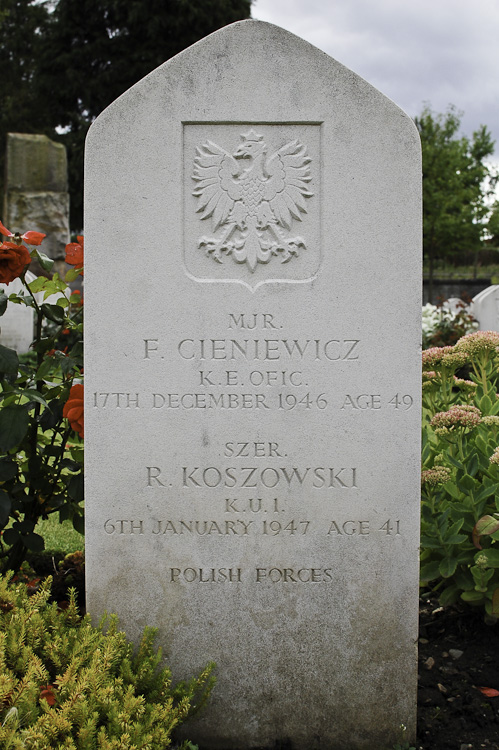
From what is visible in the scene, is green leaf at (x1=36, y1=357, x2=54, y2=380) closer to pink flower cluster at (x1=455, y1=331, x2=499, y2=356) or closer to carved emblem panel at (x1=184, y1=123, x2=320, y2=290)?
carved emblem panel at (x1=184, y1=123, x2=320, y2=290)

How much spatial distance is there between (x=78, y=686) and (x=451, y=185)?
28.0 metres

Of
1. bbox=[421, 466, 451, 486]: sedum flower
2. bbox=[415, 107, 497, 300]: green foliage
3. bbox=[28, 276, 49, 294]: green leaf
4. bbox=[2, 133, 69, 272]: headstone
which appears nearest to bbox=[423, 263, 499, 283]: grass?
bbox=[415, 107, 497, 300]: green foliage

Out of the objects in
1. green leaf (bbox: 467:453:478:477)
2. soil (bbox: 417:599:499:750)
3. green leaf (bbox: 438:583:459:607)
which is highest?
green leaf (bbox: 467:453:478:477)

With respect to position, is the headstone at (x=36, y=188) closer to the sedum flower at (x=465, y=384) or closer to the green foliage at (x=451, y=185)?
the sedum flower at (x=465, y=384)

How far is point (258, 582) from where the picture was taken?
8.95 ft

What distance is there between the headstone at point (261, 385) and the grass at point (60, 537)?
5.83 ft

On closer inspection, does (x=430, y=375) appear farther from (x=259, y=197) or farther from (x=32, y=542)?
(x=32, y=542)

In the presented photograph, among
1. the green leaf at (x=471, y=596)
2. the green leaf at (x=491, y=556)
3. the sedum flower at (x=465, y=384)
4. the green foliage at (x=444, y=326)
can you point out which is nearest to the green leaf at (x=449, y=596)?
the green leaf at (x=471, y=596)

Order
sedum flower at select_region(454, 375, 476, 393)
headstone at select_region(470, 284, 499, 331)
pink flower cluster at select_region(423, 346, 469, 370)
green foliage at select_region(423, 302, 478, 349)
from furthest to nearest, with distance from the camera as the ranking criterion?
green foliage at select_region(423, 302, 478, 349)
headstone at select_region(470, 284, 499, 331)
sedum flower at select_region(454, 375, 476, 393)
pink flower cluster at select_region(423, 346, 469, 370)

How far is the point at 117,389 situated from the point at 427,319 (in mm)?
11179

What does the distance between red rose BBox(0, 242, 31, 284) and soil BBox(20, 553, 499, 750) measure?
1.56 meters

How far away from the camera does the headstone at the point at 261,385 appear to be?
2607 mm

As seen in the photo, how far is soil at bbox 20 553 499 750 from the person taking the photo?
2695 mm

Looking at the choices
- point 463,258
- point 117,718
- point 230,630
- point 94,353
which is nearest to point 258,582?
point 230,630
